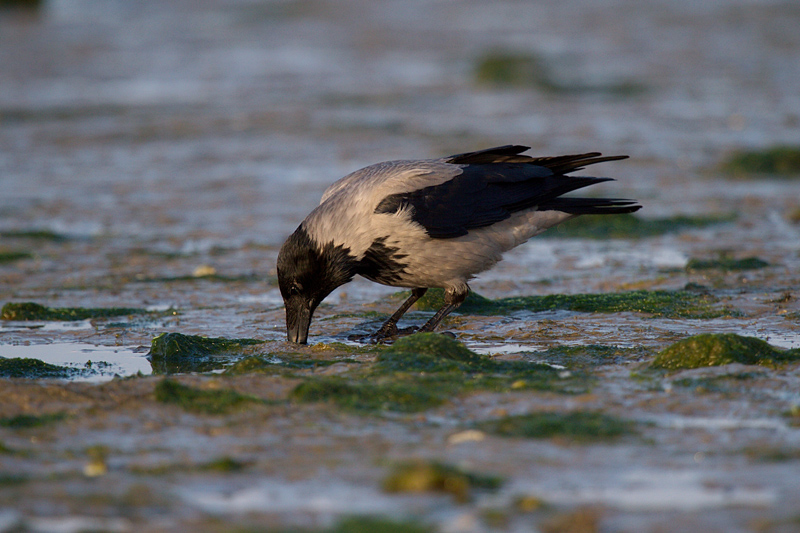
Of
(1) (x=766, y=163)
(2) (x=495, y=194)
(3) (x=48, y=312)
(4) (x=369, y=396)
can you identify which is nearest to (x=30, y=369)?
(3) (x=48, y=312)

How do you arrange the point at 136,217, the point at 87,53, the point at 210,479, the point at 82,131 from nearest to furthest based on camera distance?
the point at 210,479 < the point at 136,217 < the point at 82,131 < the point at 87,53

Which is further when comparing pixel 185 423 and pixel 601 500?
pixel 185 423

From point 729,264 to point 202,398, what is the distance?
4.71 m

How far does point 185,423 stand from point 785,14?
23.9 meters

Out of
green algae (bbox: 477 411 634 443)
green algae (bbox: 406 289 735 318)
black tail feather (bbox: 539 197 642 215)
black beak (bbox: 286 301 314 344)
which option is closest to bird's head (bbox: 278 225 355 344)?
black beak (bbox: 286 301 314 344)

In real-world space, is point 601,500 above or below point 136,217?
below

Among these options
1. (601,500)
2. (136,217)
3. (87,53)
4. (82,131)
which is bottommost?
(601,500)

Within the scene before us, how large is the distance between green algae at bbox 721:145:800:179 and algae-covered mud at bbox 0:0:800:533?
4cm

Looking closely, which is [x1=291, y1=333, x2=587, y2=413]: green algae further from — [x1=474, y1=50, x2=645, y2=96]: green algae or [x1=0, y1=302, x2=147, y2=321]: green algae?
[x1=474, y1=50, x2=645, y2=96]: green algae

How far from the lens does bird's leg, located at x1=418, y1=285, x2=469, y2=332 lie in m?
6.23

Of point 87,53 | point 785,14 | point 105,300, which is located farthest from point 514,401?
point 785,14

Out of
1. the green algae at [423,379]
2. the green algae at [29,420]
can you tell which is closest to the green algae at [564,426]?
the green algae at [423,379]

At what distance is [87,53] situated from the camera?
22.5 m

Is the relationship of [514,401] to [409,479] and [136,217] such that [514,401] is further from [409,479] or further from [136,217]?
[136,217]
